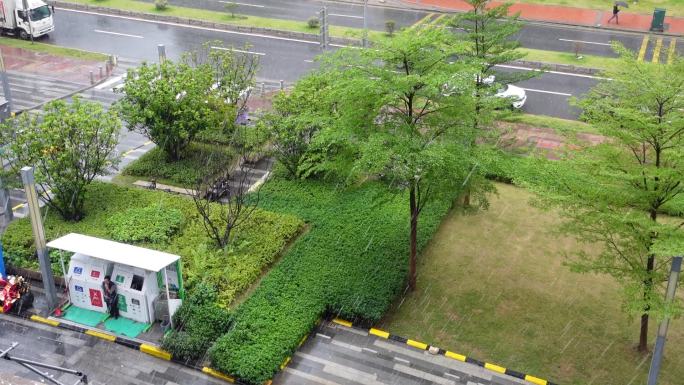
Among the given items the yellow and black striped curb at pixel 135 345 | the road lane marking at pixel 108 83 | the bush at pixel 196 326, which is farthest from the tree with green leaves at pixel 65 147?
the road lane marking at pixel 108 83

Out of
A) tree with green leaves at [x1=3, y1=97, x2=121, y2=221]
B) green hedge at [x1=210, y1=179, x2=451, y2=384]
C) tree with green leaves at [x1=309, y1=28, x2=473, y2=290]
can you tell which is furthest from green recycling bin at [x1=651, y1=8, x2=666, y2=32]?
tree with green leaves at [x1=3, y1=97, x2=121, y2=221]

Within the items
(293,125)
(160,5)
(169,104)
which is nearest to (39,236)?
(169,104)

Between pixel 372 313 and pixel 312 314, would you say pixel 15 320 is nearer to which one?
pixel 312 314

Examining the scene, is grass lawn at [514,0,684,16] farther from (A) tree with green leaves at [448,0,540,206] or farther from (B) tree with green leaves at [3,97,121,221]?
(B) tree with green leaves at [3,97,121,221]

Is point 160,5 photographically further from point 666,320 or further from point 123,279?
point 666,320

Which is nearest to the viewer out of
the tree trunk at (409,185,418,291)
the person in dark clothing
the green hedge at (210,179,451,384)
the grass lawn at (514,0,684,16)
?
the green hedge at (210,179,451,384)

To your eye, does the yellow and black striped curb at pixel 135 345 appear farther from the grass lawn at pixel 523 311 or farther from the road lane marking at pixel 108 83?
the road lane marking at pixel 108 83
